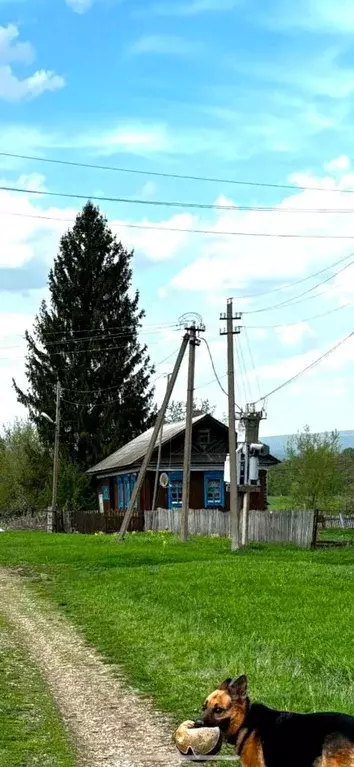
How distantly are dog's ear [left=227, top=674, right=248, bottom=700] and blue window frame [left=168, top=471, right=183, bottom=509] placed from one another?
45151mm

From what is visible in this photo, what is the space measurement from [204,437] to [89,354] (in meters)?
16.2

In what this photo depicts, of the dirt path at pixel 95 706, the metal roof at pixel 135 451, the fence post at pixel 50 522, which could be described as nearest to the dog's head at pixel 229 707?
the dirt path at pixel 95 706

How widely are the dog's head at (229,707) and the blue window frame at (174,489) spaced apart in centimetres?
4508

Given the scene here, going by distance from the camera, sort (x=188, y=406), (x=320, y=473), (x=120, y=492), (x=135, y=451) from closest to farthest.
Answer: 1. (x=188, y=406)
2. (x=135, y=451)
3. (x=120, y=492)
4. (x=320, y=473)

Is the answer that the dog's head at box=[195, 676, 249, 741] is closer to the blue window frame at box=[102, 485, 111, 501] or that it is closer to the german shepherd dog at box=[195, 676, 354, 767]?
the german shepherd dog at box=[195, 676, 354, 767]

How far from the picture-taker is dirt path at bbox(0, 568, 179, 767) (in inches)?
307

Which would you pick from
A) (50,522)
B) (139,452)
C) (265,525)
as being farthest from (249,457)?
(50,522)

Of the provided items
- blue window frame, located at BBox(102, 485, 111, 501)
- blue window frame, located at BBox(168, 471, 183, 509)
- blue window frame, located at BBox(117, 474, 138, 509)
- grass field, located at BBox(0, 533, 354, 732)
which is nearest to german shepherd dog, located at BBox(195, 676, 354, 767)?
grass field, located at BBox(0, 533, 354, 732)

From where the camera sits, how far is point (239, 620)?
1477 centimetres

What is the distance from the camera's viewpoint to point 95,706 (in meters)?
9.60

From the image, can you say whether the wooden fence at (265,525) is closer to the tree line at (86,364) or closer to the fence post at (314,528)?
the fence post at (314,528)

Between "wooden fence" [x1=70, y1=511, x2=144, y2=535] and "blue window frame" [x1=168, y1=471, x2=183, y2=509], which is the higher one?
"blue window frame" [x1=168, y1=471, x2=183, y2=509]

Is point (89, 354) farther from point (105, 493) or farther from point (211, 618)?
point (211, 618)

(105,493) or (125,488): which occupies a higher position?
(125,488)
